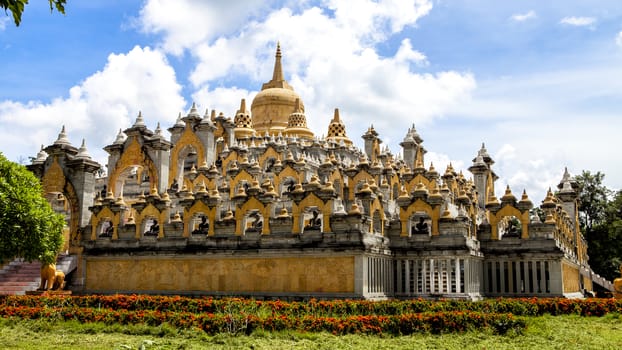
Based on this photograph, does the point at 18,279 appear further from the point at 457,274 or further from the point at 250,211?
the point at 457,274

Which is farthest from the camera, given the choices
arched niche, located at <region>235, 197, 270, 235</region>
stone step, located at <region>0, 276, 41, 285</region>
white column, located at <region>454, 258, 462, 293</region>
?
stone step, located at <region>0, 276, 41, 285</region>

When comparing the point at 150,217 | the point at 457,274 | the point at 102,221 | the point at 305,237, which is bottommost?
the point at 457,274

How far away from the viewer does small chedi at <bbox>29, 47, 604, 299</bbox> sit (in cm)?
2955

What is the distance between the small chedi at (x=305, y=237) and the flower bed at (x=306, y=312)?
13.9ft

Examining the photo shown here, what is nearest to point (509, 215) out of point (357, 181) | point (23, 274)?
point (357, 181)

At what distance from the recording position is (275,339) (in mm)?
20062

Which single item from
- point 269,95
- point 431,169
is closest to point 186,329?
point 431,169

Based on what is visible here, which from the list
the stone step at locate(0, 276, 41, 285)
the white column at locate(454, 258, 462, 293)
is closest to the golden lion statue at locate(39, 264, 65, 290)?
the stone step at locate(0, 276, 41, 285)

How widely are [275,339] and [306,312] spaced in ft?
11.8

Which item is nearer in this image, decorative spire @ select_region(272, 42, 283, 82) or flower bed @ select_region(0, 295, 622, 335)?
flower bed @ select_region(0, 295, 622, 335)

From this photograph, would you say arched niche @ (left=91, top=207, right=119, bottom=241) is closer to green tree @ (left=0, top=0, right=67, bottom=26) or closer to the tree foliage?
green tree @ (left=0, top=0, right=67, bottom=26)

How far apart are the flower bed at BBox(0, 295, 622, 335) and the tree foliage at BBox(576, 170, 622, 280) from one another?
3649 centimetres

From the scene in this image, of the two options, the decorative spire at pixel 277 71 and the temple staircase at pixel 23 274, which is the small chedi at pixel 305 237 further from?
the decorative spire at pixel 277 71

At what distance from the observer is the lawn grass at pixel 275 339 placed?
1889 centimetres
